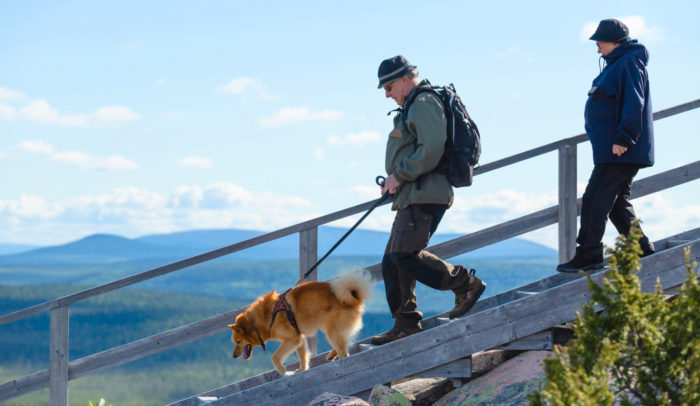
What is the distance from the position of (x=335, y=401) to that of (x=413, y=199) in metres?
1.39

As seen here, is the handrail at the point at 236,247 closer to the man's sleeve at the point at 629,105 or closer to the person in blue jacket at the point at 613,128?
the person in blue jacket at the point at 613,128

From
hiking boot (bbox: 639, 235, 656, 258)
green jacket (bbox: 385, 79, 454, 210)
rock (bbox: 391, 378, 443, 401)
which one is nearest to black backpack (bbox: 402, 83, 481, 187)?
green jacket (bbox: 385, 79, 454, 210)

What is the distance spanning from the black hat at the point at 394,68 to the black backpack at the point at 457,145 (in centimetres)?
18

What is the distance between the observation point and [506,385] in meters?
5.34

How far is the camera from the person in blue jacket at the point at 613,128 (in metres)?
5.27

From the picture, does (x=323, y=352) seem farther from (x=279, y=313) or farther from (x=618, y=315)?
(x=618, y=315)

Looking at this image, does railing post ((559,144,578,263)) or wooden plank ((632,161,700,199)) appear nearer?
railing post ((559,144,578,263))

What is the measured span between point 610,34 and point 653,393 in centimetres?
277

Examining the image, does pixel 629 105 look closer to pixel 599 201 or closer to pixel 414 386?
pixel 599 201

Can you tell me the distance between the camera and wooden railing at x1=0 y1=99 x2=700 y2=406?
20.9ft

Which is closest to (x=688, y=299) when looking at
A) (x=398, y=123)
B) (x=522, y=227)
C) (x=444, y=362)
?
(x=444, y=362)

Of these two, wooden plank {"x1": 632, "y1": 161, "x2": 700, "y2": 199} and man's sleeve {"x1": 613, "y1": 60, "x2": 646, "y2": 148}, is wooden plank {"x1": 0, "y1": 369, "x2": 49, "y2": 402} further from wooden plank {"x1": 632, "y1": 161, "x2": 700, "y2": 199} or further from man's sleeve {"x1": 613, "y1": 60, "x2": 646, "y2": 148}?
wooden plank {"x1": 632, "y1": 161, "x2": 700, "y2": 199}

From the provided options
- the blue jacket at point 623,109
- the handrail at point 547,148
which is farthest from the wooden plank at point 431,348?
the handrail at point 547,148

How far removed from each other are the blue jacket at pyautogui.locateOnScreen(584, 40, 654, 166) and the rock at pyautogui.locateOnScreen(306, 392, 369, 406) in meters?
2.30
